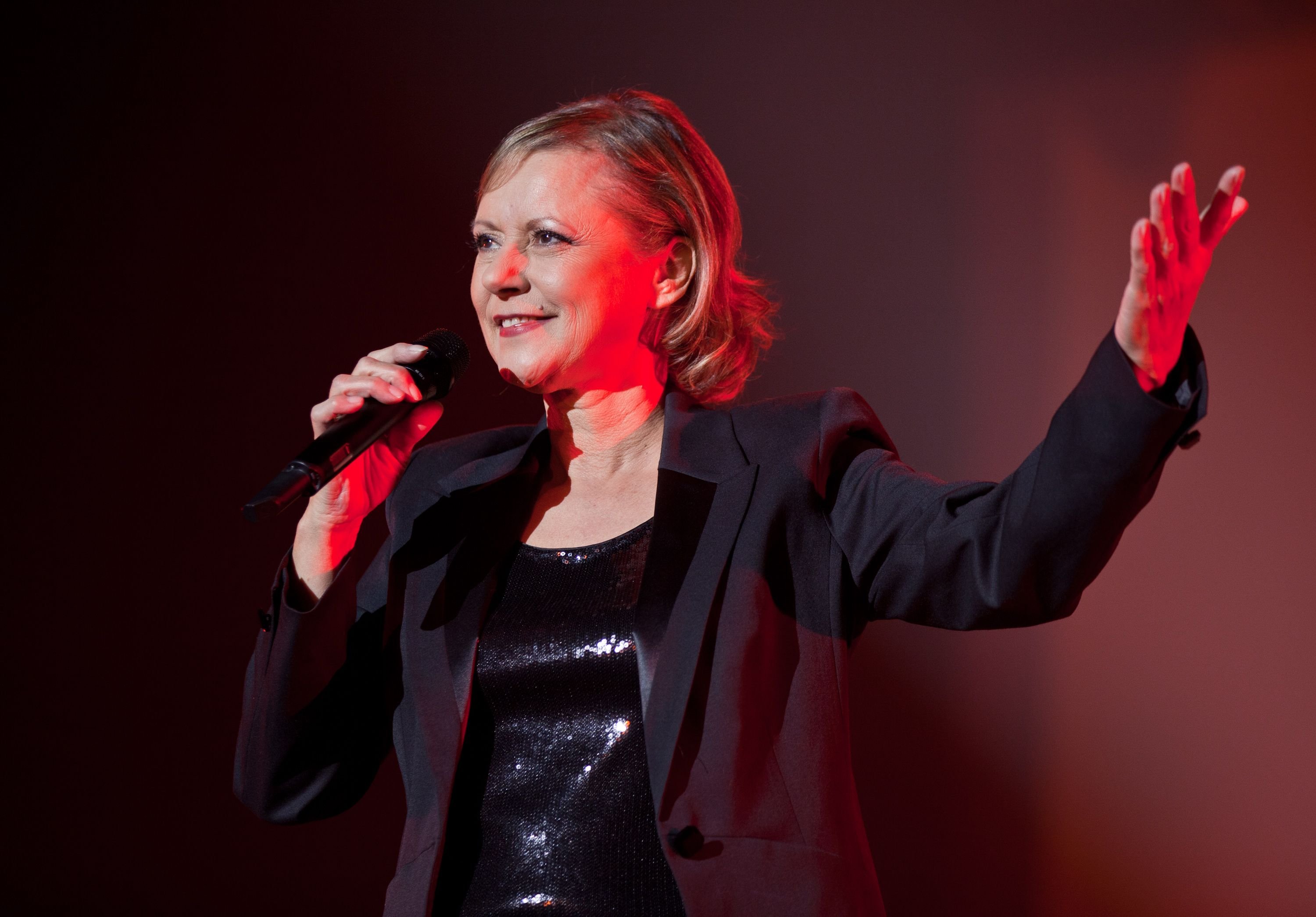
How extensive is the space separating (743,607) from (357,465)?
0.58 meters

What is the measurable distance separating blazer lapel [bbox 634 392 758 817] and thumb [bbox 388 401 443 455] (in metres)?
0.32

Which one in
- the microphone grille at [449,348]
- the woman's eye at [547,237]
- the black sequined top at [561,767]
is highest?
the woman's eye at [547,237]

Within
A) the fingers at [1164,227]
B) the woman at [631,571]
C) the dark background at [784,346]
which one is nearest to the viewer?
the fingers at [1164,227]

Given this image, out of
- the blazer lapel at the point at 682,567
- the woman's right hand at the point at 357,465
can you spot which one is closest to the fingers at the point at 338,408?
the woman's right hand at the point at 357,465

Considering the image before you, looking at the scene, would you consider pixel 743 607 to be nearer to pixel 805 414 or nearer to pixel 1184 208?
pixel 805 414

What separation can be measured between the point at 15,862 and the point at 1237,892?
2628 millimetres

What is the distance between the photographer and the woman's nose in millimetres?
1415

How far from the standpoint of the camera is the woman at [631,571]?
1.11m

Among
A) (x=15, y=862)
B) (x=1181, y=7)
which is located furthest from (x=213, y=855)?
(x=1181, y=7)

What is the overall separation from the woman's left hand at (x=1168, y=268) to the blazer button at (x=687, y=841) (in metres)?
0.63

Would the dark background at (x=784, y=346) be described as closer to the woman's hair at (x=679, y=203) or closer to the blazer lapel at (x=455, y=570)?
the woman's hair at (x=679, y=203)

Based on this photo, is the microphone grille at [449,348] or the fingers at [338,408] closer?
the fingers at [338,408]

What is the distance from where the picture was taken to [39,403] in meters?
2.37

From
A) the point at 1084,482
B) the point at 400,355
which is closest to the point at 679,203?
the point at 400,355
